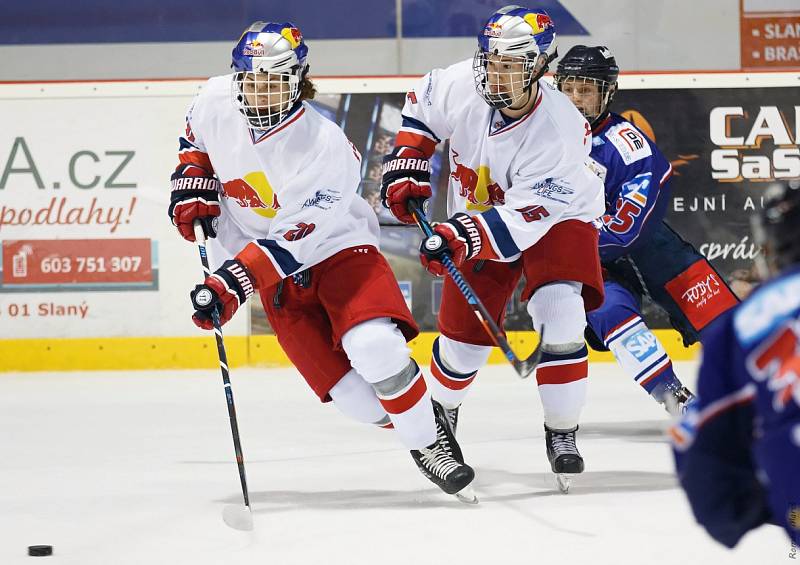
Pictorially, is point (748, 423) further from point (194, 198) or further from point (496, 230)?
point (194, 198)

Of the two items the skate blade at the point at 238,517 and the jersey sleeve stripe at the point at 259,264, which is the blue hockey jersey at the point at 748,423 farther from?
the jersey sleeve stripe at the point at 259,264

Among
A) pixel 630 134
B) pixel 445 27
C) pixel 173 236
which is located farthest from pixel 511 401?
pixel 445 27

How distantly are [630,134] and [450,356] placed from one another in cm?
89

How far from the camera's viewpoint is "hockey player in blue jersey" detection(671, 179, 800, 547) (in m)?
0.99

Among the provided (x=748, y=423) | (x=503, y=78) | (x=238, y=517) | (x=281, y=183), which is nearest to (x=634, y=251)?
(x=503, y=78)

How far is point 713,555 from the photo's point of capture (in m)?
2.28

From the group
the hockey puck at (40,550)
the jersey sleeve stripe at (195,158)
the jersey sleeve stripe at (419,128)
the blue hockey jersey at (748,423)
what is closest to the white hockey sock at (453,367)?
the jersey sleeve stripe at (419,128)

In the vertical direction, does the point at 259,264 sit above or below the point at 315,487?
above

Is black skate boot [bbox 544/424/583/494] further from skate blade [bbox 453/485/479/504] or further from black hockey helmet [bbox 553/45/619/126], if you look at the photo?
black hockey helmet [bbox 553/45/619/126]

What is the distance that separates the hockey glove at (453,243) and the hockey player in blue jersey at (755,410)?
1.68m

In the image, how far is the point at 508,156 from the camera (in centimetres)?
293

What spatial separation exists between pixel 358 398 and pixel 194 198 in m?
0.61

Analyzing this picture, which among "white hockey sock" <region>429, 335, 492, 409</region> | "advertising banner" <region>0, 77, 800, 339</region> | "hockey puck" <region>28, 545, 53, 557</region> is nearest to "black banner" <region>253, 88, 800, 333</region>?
"advertising banner" <region>0, 77, 800, 339</region>

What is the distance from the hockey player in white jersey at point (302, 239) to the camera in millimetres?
2723
